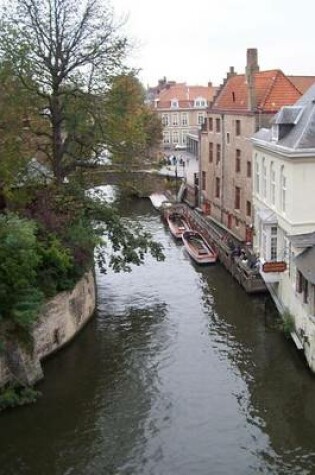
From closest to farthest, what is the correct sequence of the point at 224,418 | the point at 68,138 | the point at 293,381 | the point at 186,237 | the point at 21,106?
the point at 224,418, the point at 293,381, the point at 21,106, the point at 68,138, the point at 186,237

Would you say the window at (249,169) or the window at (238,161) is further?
the window at (238,161)

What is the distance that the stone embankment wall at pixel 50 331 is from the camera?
1923cm

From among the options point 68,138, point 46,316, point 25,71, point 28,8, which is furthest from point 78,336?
point 28,8

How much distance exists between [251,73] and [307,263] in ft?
60.4

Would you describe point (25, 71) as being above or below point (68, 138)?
above

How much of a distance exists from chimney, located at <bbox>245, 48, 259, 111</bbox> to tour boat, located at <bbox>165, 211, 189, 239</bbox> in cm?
1085

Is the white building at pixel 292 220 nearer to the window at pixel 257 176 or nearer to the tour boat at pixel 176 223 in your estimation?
the window at pixel 257 176

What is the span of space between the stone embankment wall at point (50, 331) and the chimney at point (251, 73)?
15.8 m

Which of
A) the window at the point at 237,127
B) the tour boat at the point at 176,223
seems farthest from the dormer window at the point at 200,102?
the window at the point at 237,127

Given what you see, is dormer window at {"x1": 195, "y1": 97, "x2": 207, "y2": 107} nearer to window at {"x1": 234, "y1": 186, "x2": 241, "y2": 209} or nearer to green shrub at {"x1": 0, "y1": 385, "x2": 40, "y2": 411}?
window at {"x1": 234, "y1": 186, "x2": 241, "y2": 209}

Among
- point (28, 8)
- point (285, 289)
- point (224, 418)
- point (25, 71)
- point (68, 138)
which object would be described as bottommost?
point (224, 418)

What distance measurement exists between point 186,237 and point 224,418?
75.4 feet

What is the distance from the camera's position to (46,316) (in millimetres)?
21516

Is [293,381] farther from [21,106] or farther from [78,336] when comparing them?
[21,106]
